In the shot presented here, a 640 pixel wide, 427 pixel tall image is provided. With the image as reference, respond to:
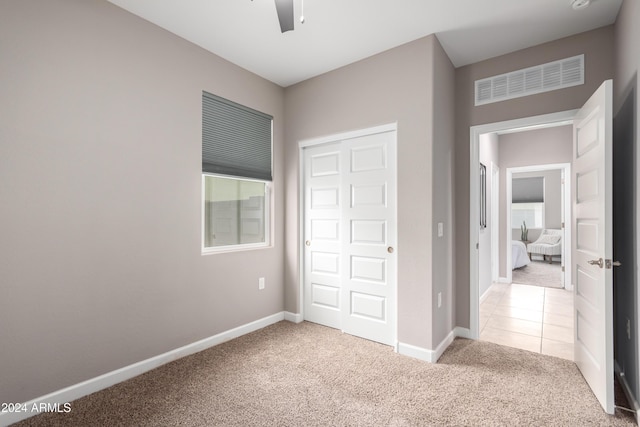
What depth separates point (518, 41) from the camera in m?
2.74

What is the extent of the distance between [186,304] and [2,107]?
6.05ft

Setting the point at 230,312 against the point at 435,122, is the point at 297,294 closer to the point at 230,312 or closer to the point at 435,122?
the point at 230,312

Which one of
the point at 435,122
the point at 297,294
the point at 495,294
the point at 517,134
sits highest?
the point at 517,134

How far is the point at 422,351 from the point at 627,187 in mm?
1931

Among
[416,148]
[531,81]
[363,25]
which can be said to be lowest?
[416,148]

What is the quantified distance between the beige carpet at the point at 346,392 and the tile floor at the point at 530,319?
289 mm

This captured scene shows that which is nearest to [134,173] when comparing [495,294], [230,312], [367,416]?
[230,312]

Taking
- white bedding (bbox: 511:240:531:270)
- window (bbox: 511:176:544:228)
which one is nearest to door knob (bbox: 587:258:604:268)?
white bedding (bbox: 511:240:531:270)

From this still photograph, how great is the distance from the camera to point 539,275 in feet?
20.7

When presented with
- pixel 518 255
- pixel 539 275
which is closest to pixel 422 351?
pixel 539 275

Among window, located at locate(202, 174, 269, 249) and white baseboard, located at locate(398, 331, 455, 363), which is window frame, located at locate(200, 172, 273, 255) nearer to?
window, located at locate(202, 174, 269, 249)

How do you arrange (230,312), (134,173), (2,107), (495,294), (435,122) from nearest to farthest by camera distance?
1. (2,107)
2. (134,173)
3. (435,122)
4. (230,312)
5. (495,294)

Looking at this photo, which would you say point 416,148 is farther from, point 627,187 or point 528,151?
point 528,151

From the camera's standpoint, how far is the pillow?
7.98 m
